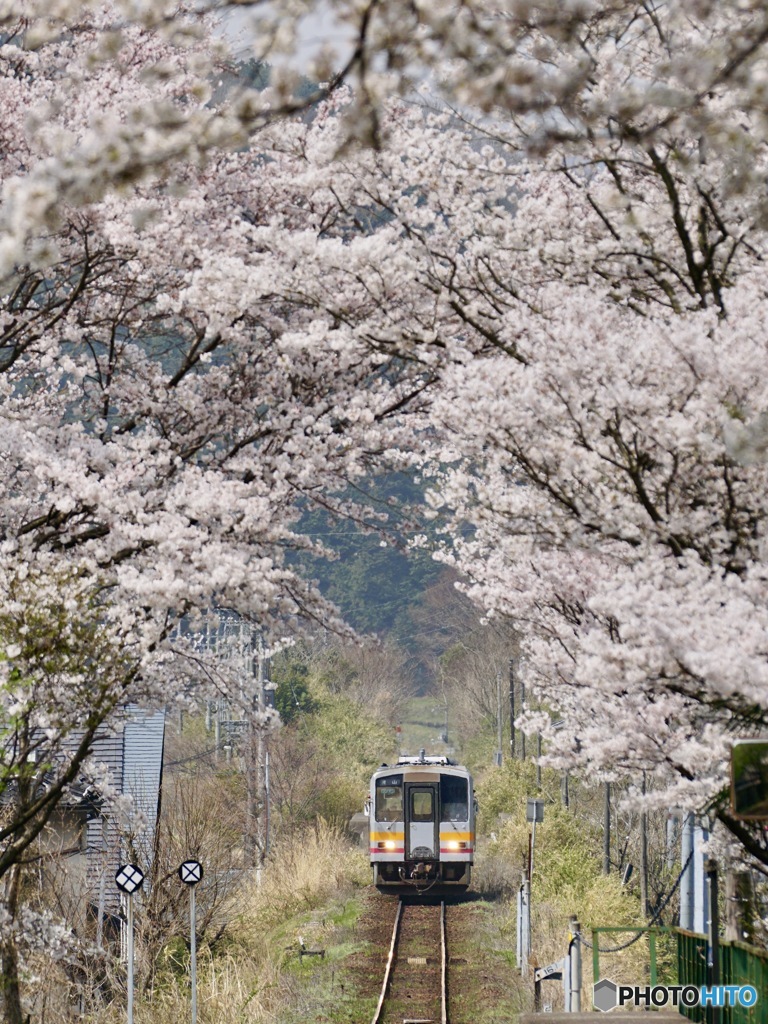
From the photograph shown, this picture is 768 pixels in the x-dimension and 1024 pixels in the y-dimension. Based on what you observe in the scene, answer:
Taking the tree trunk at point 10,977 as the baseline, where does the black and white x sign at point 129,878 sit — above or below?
above

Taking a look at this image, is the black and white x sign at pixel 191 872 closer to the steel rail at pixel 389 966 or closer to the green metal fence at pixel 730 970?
the steel rail at pixel 389 966

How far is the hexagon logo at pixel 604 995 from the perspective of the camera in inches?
462

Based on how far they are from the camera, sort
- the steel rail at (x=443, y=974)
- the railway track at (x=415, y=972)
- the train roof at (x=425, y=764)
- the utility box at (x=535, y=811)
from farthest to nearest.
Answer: the train roof at (x=425, y=764) < the utility box at (x=535, y=811) < the railway track at (x=415, y=972) < the steel rail at (x=443, y=974)

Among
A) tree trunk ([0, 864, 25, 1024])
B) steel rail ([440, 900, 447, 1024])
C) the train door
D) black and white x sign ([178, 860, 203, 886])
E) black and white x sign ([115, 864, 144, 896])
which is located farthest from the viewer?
the train door

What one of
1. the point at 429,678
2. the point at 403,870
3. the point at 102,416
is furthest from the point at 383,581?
the point at 102,416

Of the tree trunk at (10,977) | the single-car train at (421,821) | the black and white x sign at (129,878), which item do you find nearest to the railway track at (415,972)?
the single-car train at (421,821)

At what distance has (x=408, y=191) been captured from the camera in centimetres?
1023

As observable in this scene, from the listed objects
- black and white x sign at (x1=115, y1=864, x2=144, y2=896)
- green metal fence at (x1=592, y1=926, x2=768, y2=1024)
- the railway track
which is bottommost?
the railway track

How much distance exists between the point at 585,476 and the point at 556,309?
3.41 feet

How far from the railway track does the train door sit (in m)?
1.03

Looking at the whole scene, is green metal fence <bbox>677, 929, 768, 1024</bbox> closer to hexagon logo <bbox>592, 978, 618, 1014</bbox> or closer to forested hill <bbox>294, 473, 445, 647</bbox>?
hexagon logo <bbox>592, 978, 618, 1014</bbox>

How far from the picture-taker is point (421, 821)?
24250 millimetres

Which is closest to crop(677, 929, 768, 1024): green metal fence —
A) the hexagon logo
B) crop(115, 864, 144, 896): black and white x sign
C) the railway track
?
the hexagon logo

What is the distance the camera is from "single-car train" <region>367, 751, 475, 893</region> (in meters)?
24.2
